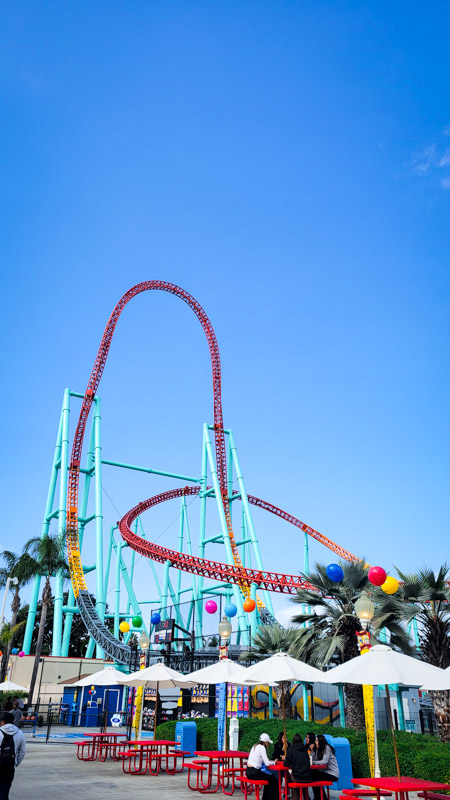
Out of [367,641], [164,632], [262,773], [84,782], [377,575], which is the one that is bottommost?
[84,782]

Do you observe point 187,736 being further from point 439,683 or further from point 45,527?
point 45,527

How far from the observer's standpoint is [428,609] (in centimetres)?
1157

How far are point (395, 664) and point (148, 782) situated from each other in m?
5.64

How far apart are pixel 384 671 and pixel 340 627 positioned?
606 centimetres

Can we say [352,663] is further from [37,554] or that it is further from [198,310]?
[198,310]

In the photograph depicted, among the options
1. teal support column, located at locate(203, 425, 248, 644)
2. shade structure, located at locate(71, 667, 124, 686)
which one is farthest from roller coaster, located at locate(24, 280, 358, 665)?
shade structure, located at locate(71, 667, 124, 686)

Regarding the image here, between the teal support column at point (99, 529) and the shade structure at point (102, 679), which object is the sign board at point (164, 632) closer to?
the shade structure at point (102, 679)

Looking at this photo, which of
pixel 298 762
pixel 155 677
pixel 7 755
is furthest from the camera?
pixel 155 677

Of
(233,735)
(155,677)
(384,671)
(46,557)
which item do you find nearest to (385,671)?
(384,671)

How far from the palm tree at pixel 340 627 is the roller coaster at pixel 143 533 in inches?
432

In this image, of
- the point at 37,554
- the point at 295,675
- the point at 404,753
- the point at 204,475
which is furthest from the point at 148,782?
the point at 204,475

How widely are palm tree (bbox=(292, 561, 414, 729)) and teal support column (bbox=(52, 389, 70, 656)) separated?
1682cm

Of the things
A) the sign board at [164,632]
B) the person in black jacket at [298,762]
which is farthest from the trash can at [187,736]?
the person in black jacket at [298,762]

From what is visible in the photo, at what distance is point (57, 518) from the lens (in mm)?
33281
